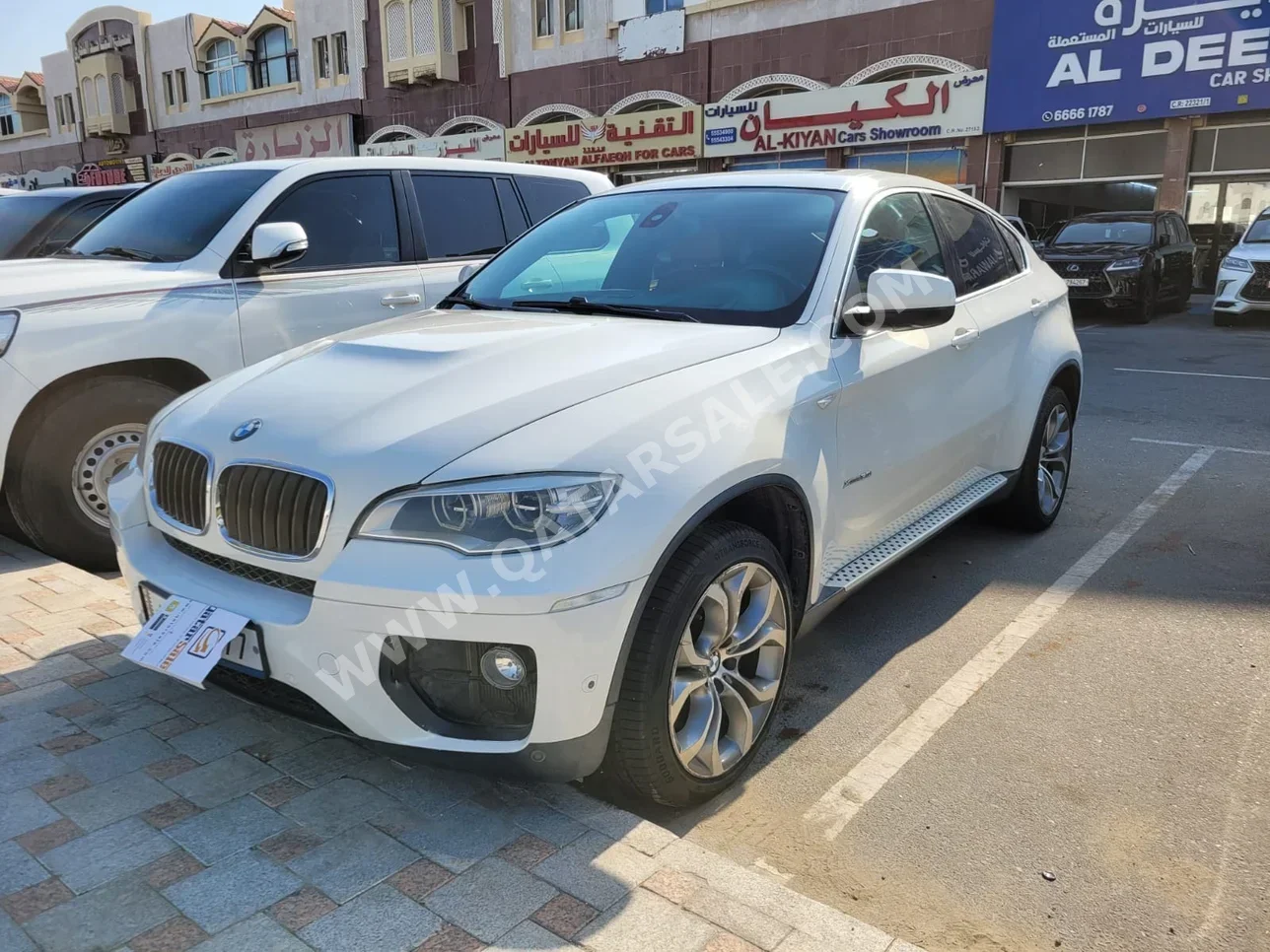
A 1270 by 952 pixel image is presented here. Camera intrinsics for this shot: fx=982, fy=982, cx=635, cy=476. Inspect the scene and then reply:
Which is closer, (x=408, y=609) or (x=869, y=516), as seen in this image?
(x=408, y=609)

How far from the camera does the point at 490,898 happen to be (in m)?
2.15

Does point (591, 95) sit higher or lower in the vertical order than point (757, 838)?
higher

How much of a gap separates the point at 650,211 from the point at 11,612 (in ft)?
9.42

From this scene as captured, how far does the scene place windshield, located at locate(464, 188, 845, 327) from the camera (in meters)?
3.26

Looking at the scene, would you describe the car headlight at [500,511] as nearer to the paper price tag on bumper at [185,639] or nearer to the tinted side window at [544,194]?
the paper price tag on bumper at [185,639]

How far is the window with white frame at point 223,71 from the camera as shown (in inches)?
1471

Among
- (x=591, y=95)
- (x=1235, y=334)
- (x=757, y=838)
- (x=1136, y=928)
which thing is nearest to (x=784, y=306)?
(x=757, y=838)

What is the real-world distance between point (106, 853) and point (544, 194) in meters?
4.90

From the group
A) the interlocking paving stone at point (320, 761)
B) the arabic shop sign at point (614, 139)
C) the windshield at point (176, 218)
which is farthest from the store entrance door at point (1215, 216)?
the interlocking paving stone at point (320, 761)

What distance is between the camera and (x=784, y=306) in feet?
10.3

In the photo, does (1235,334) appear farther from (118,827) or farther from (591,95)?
(591,95)

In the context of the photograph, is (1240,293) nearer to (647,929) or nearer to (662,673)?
(662,673)

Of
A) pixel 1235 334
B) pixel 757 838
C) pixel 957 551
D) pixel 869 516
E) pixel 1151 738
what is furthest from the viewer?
pixel 1235 334

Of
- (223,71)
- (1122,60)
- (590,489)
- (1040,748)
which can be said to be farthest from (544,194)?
(223,71)
